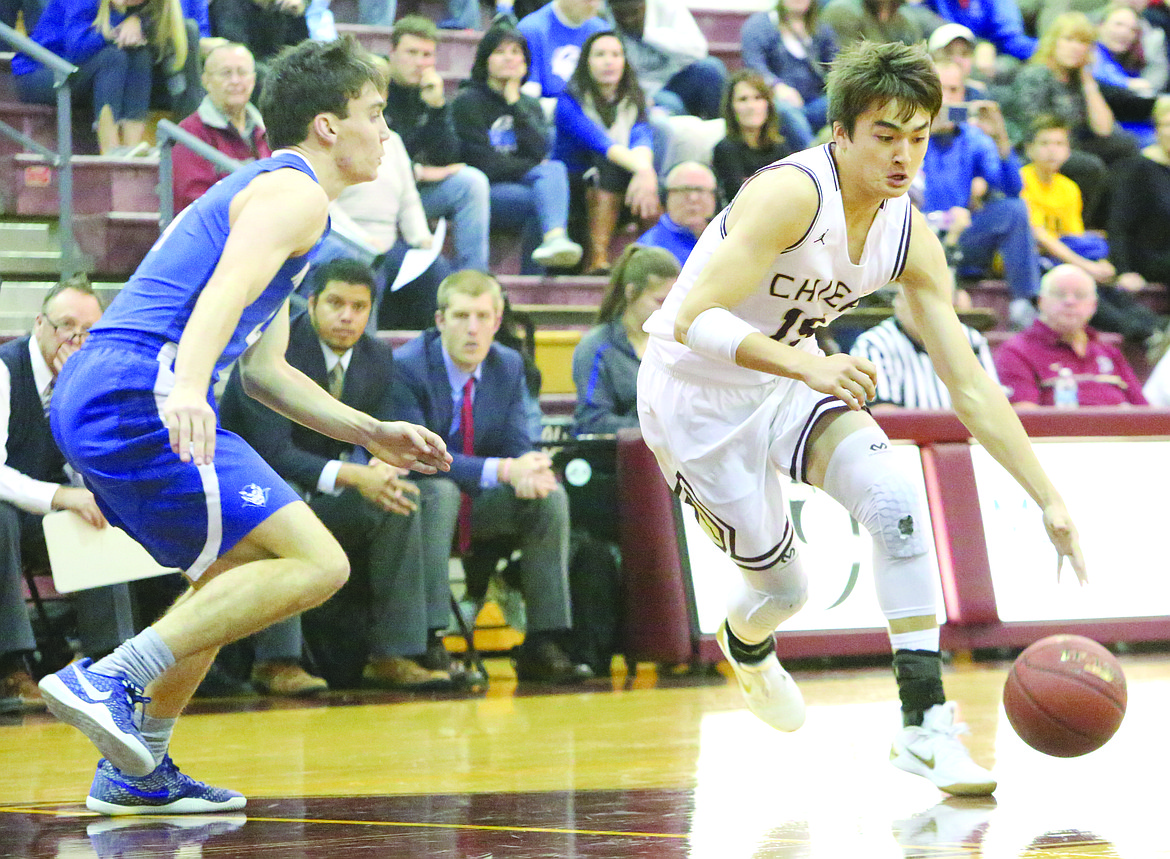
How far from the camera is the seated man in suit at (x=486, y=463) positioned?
721 cm

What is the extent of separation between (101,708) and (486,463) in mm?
3777

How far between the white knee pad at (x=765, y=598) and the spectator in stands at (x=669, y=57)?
620 centimetres

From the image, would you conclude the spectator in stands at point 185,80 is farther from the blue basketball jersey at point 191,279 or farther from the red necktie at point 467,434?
the blue basketball jersey at point 191,279

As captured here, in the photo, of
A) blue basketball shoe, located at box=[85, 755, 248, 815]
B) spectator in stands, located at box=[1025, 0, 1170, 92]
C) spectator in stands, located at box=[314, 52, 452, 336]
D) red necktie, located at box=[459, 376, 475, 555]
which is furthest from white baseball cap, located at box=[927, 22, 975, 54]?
blue basketball shoe, located at box=[85, 755, 248, 815]

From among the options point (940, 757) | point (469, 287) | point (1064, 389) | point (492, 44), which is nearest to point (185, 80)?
point (492, 44)

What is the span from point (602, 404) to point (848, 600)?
1529 mm

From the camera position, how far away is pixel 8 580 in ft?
20.9

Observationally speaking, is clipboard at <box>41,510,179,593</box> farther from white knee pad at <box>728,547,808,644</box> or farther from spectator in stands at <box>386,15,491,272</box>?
spectator in stands at <box>386,15,491,272</box>

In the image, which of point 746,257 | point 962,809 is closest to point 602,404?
point 746,257

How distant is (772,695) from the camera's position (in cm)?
491

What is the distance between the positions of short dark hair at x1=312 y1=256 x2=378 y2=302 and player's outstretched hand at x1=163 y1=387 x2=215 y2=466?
3694 millimetres

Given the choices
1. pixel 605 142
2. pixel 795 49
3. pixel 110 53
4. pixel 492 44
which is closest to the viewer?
pixel 110 53

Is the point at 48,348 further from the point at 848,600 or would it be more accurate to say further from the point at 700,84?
the point at 700,84

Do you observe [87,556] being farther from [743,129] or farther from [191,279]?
[743,129]
